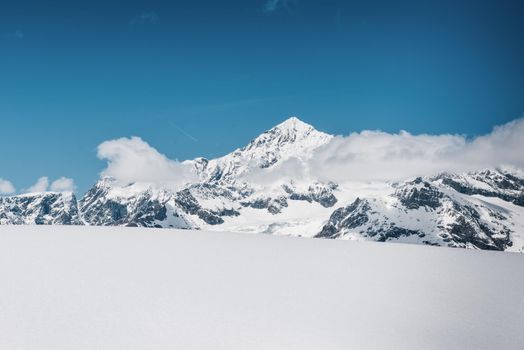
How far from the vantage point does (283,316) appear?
9070mm

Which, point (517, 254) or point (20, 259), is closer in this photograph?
point (20, 259)

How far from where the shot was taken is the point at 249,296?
9930 millimetres

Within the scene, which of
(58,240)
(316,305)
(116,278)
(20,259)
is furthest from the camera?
(58,240)

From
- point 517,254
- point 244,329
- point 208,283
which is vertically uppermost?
point 517,254

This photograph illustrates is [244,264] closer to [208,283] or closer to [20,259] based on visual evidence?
[208,283]

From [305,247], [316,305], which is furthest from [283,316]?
[305,247]

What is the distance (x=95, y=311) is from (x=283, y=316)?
3332 millimetres

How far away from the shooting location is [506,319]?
9211 millimetres

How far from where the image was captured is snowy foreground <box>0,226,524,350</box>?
813cm

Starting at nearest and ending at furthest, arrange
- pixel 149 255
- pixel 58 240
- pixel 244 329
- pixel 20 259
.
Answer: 1. pixel 244 329
2. pixel 20 259
3. pixel 149 255
4. pixel 58 240

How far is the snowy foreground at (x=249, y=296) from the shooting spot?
320 inches

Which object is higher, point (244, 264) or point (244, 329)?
point (244, 264)

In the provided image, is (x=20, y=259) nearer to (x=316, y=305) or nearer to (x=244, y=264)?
A: (x=244, y=264)

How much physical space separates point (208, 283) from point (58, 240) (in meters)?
5.57
